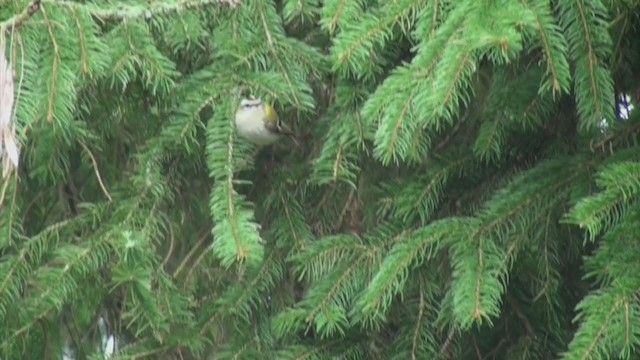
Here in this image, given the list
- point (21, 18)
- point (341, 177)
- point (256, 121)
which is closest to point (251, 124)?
point (256, 121)

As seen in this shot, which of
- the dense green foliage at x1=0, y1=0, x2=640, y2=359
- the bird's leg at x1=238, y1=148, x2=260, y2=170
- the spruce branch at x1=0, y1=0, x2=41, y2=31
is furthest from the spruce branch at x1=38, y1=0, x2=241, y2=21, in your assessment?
the bird's leg at x1=238, y1=148, x2=260, y2=170

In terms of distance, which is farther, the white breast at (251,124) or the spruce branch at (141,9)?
the white breast at (251,124)

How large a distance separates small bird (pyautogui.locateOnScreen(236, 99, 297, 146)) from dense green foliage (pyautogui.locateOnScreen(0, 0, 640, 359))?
0.04m

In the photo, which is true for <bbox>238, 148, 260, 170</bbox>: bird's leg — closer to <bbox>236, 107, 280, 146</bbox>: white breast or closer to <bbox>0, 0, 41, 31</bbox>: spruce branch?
<bbox>236, 107, 280, 146</bbox>: white breast

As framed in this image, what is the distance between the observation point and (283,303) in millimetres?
2723

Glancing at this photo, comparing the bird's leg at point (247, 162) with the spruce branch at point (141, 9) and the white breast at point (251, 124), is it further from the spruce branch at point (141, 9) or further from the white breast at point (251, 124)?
the spruce branch at point (141, 9)

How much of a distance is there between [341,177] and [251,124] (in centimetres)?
25

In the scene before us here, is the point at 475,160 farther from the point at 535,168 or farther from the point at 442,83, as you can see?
the point at 442,83

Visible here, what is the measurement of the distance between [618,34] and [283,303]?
883 millimetres

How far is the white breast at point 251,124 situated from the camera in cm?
261

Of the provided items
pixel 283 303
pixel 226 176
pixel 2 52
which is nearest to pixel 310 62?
pixel 226 176

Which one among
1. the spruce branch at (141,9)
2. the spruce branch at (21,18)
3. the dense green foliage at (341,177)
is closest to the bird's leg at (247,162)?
the dense green foliage at (341,177)

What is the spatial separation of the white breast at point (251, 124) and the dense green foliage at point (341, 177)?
4 centimetres

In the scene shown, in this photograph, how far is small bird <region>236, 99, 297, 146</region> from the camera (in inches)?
102
